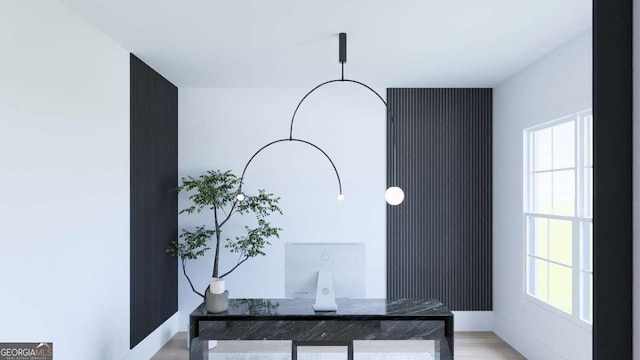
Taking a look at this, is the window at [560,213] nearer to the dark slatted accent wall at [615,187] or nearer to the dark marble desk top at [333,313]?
the dark marble desk top at [333,313]

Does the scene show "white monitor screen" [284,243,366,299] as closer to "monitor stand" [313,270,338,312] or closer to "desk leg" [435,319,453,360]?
"monitor stand" [313,270,338,312]

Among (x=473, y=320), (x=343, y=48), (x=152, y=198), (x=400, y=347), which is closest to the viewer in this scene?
(x=343, y=48)

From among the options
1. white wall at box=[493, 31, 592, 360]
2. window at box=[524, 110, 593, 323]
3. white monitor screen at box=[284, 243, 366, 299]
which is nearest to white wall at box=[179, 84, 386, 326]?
white wall at box=[493, 31, 592, 360]

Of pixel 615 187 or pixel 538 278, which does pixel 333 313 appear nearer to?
pixel 538 278

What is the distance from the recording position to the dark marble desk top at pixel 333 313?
9.84 feet

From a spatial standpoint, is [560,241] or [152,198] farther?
[152,198]

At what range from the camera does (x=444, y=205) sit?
17.2 ft

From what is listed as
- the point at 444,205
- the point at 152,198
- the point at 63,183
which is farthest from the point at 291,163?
the point at 63,183

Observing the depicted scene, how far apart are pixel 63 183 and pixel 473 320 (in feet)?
14.1

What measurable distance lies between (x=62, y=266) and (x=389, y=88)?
12.0 feet

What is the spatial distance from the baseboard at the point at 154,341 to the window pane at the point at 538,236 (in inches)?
142

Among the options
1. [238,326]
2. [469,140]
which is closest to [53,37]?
[238,326]

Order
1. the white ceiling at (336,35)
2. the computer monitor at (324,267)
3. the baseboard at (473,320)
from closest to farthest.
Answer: the white ceiling at (336,35) < the computer monitor at (324,267) < the baseboard at (473,320)

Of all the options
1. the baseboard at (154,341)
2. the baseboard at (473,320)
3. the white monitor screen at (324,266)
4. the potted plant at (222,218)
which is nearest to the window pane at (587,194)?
the white monitor screen at (324,266)
